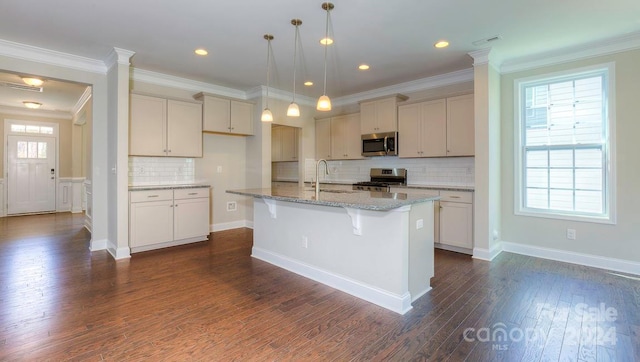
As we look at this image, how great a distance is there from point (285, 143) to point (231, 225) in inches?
82.0

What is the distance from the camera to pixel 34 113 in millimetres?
7422

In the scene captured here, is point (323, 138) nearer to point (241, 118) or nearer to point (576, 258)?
point (241, 118)

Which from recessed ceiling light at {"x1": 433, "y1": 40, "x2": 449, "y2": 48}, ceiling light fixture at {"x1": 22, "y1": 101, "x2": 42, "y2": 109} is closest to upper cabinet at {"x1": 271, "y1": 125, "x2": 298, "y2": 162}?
recessed ceiling light at {"x1": 433, "y1": 40, "x2": 449, "y2": 48}

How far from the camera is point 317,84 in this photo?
531 centimetres

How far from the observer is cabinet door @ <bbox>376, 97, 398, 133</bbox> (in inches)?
200

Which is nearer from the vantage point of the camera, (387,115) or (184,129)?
(184,129)

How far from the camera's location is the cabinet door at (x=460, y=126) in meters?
4.31

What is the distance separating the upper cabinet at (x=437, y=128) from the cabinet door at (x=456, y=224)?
0.77m

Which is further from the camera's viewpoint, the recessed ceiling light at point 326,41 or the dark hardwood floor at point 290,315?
the recessed ceiling light at point 326,41

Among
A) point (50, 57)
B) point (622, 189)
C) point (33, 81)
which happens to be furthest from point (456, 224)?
point (33, 81)

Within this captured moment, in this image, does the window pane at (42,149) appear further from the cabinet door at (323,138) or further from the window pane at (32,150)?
the cabinet door at (323,138)

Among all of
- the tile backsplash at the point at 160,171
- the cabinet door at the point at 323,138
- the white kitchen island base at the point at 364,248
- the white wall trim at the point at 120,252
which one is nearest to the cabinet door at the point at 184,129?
the tile backsplash at the point at 160,171

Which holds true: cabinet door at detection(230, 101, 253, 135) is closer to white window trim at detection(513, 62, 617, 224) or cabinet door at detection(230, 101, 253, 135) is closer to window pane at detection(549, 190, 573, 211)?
white window trim at detection(513, 62, 617, 224)

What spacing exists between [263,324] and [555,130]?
4170 millimetres
